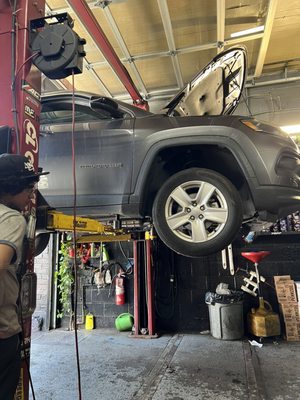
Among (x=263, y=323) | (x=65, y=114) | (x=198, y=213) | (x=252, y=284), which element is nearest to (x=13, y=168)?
(x=198, y=213)

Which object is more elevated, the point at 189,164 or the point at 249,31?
the point at 249,31

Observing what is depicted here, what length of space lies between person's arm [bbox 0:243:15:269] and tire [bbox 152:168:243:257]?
1266mm

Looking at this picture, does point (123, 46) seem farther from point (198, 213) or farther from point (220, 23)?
point (198, 213)

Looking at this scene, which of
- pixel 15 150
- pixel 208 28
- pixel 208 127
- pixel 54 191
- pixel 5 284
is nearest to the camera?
pixel 5 284

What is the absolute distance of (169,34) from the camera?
3.99m

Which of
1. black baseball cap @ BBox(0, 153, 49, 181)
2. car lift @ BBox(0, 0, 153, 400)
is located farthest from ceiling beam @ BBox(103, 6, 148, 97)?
black baseball cap @ BBox(0, 153, 49, 181)

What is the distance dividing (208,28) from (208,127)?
261cm

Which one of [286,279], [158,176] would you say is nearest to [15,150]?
[158,176]

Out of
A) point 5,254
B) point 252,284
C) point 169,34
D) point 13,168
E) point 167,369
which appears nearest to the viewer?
point 5,254

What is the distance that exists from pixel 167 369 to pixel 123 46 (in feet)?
14.2

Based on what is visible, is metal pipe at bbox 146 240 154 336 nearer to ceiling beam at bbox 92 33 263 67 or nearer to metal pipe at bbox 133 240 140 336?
metal pipe at bbox 133 240 140 336

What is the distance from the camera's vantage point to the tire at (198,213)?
2.17m

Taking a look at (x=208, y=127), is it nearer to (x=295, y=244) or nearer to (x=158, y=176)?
(x=158, y=176)

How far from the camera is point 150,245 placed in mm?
5230
